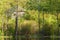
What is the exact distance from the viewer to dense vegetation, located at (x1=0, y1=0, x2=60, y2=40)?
1769 cm

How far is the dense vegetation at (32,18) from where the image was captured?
17688mm

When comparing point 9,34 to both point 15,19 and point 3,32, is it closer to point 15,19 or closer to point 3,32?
point 3,32

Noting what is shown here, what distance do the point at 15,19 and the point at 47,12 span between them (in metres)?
2.92

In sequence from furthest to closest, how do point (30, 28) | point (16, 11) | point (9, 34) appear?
point (16, 11) < point (9, 34) < point (30, 28)

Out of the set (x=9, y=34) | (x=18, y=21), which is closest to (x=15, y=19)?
(x=18, y=21)

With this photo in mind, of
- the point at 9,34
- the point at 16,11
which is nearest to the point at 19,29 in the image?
the point at 9,34

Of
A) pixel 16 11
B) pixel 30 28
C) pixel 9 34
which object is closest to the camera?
pixel 30 28

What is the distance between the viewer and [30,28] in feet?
56.3

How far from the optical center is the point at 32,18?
755 inches

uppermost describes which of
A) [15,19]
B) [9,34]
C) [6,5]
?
[6,5]

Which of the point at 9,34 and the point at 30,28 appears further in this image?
the point at 9,34

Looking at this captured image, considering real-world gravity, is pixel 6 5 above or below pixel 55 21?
above

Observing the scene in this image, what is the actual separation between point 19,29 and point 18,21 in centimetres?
133

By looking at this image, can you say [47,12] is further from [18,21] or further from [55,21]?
[18,21]
